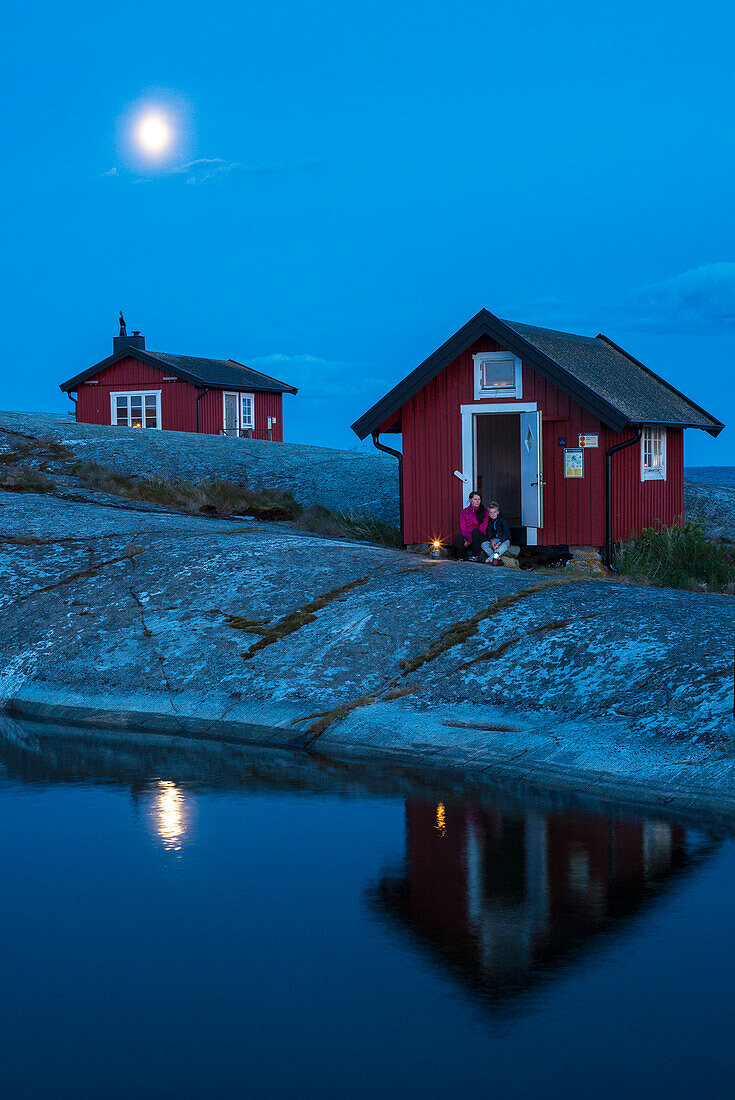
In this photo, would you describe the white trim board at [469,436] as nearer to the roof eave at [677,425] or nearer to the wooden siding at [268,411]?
the roof eave at [677,425]

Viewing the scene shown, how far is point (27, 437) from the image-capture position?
98.6 ft

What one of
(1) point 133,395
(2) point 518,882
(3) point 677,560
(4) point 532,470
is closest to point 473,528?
(4) point 532,470

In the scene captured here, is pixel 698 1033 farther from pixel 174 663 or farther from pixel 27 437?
pixel 27 437

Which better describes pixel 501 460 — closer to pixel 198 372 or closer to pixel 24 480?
pixel 24 480

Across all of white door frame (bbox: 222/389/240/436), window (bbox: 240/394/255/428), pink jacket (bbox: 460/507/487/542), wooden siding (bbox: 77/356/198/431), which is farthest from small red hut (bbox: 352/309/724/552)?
window (bbox: 240/394/255/428)

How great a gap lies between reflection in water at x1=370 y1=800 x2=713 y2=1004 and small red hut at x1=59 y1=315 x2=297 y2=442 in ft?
122

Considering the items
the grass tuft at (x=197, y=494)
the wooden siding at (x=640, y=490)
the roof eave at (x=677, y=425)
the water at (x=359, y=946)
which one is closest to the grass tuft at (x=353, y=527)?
the grass tuft at (x=197, y=494)

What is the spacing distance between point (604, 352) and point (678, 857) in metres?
19.0

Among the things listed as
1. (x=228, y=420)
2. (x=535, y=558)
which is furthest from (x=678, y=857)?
(x=228, y=420)

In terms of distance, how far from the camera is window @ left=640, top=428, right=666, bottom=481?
73.6 feet

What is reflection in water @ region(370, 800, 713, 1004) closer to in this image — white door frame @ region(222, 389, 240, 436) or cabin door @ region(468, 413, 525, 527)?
cabin door @ region(468, 413, 525, 527)

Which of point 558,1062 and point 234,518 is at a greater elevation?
point 234,518

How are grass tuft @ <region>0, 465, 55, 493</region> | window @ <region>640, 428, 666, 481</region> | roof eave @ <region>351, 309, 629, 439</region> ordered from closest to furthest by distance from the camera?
roof eave @ <region>351, 309, 629, 439</region> < window @ <region>640, 428, 666, 481</region> < grass tuft @ <region>0, 465, 55, 493</region>

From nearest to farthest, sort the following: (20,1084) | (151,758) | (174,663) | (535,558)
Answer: (20,1084) < (151,758) < (174,663) < (535,558)
